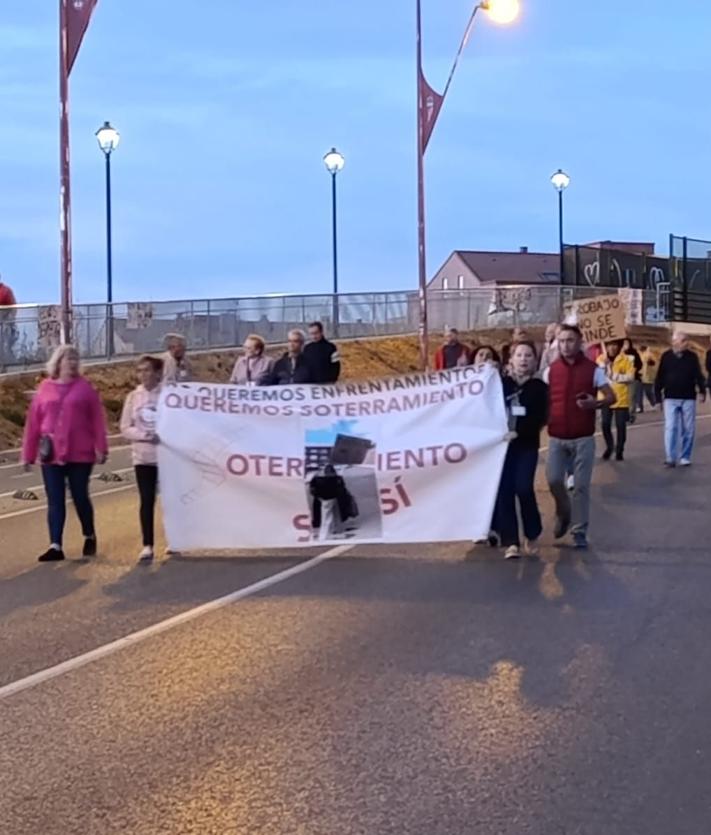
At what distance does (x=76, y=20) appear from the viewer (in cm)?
2322

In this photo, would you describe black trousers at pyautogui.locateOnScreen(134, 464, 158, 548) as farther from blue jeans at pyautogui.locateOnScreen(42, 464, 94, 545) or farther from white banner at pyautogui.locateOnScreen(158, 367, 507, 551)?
blue jeans at pyautogui.locateOnScreen(42, 464, 94, 545)

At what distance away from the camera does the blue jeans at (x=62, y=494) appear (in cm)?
1142

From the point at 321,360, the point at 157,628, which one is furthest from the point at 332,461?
the point at 321,360

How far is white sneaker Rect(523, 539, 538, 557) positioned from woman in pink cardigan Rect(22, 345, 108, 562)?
3639 millimetres

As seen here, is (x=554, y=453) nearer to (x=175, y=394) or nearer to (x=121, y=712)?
(x=175, y=394)

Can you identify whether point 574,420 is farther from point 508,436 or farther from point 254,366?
point 254,366

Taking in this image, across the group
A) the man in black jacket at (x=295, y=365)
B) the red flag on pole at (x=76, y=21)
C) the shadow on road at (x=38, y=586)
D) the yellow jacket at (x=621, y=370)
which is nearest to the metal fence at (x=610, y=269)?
the red flag on pole at (x=76, y=21)

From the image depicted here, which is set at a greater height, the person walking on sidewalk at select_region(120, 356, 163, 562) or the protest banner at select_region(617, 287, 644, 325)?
the protest banner at select_region(617, 287, 644, 325)

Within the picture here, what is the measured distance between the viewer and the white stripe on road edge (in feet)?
24.0

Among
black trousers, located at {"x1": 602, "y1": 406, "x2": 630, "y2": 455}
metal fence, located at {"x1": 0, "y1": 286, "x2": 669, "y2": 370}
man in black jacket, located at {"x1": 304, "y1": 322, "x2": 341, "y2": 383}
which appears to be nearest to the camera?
man in black jacket, located at {"x1": 304, "y1": 322, "x2": 341, "y2": 383}

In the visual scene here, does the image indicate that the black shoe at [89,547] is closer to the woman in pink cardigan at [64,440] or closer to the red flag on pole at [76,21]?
the woman in pink cardigan at [64,440]

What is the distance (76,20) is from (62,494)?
1405 centimetres

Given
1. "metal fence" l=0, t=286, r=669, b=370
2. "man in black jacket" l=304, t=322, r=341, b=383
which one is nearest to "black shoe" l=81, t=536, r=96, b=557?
"man in black jacket" l=304, t=322, r=341, b=383

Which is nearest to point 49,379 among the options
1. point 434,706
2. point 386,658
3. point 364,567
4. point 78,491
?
point 78,491
